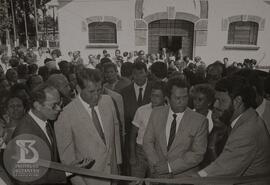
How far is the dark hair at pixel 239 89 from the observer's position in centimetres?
272

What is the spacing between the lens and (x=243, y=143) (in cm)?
248

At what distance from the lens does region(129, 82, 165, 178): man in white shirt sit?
396cm

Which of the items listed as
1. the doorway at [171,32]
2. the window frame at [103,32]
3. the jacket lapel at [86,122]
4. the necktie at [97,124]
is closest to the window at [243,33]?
the doorway at [171,32]

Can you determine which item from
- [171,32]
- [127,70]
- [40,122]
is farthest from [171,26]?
[40,122]

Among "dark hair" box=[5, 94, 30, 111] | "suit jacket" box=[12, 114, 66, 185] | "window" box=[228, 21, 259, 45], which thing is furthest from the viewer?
"window" box=[228, 21, 259, 45]

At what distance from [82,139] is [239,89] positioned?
175 cm

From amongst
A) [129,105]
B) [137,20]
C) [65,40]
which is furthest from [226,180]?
[65,40]

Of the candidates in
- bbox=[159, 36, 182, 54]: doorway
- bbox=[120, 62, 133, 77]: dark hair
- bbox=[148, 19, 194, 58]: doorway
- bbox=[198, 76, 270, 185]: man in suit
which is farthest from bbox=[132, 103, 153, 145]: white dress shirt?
bbox=[159, 36, 182, 54]: doorway


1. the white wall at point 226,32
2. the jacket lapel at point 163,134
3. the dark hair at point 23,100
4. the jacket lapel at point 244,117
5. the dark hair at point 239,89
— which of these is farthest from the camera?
the white wall at point 226,32

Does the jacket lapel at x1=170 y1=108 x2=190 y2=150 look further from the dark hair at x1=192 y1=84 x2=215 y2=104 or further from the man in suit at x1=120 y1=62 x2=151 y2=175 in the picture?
the man in suit at x1=120 y1=62 x2=151 y2=175

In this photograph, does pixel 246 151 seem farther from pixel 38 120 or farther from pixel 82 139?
pixel 38 120

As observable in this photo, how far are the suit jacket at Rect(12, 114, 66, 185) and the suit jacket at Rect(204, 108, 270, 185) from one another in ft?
5.24

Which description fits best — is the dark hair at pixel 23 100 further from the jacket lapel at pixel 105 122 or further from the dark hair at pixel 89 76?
the jacket lapel at pixel 105 122

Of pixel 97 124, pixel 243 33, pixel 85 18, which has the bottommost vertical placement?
pixel 97 124
